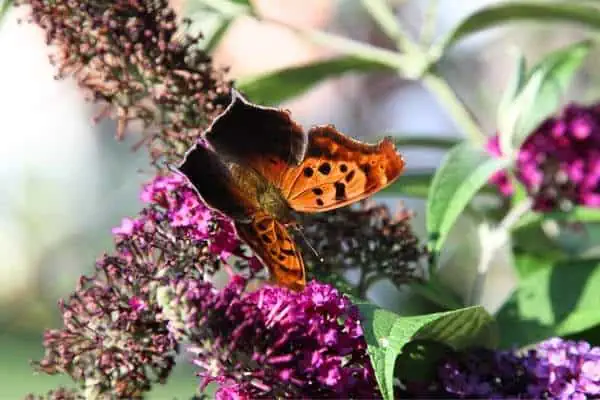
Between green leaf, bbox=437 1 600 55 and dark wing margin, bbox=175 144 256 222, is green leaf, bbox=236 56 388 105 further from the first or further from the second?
dark wing margin, bbox=175 144 256 222

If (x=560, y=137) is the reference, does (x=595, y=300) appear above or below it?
below

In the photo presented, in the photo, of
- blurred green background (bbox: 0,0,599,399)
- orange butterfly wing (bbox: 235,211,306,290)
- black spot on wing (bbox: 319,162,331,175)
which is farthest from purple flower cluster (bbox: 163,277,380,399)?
blurred green background (bbox: 0,0,599,399)

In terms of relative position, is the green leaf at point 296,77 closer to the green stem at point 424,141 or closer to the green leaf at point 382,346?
the green stem at point 424,141

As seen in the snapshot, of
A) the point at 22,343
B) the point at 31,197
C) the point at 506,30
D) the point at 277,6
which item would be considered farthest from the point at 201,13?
the point at 31,197

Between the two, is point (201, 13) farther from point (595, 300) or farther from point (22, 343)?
point (22, 343)

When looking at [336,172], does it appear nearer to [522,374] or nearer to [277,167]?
[277,167]

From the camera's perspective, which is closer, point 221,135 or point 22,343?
point 221,135
